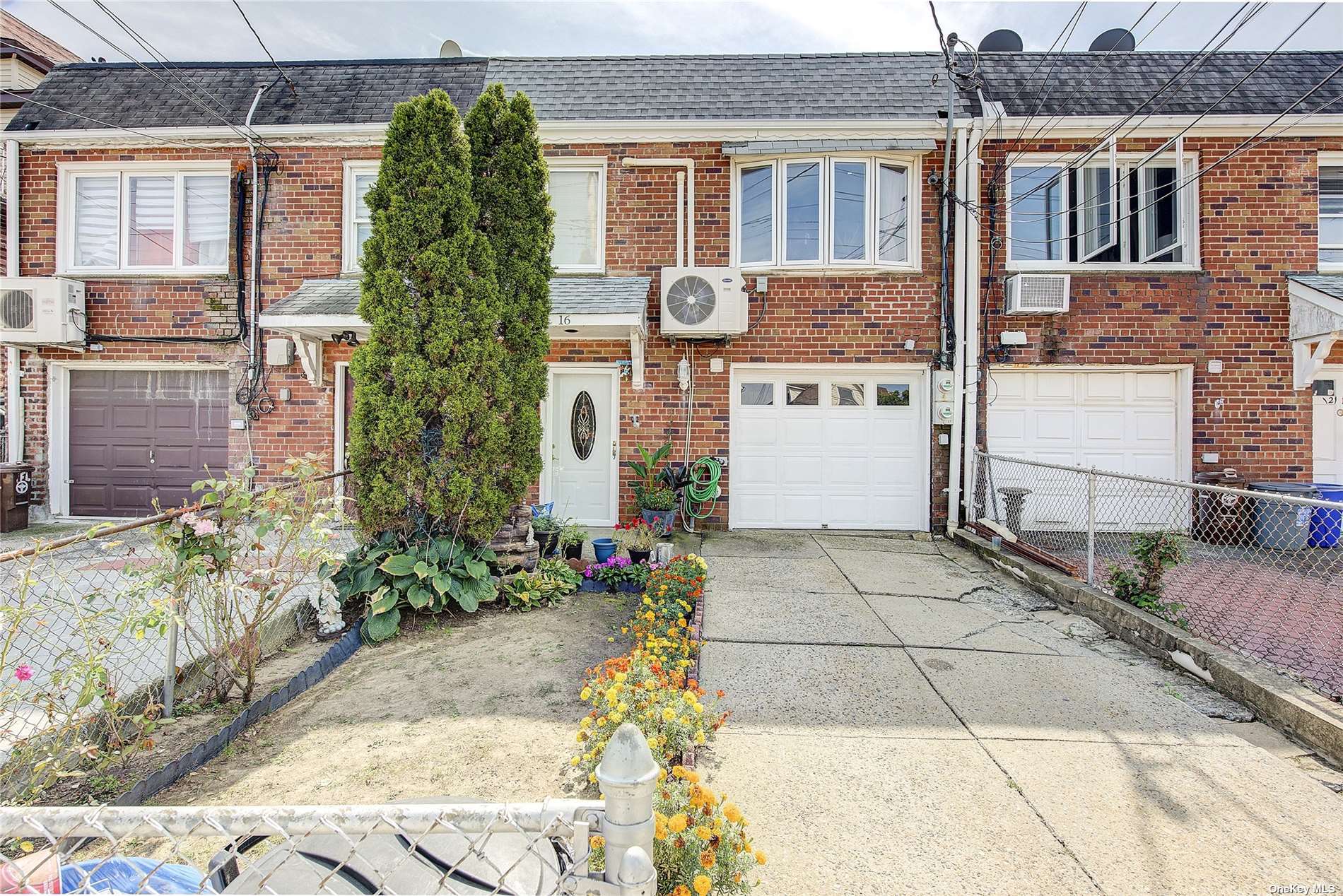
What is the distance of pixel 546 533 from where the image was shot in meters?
5.89

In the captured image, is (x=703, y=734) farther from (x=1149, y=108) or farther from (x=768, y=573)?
(x=1149, y=108)

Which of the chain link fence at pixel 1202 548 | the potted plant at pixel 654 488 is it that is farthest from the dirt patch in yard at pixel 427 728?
the chain link fence at pixel 1202 548

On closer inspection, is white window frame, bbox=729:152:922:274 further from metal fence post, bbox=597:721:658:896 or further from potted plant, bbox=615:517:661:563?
metal fence post, bbox=597:721:658:896

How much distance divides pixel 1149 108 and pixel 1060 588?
21.0ft

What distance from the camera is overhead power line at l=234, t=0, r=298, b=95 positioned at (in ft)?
22.0

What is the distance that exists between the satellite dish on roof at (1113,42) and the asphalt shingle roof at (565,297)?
7.90 m

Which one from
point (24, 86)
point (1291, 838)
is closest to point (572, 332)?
point (1291, 838)

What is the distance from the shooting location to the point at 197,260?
8102 mm

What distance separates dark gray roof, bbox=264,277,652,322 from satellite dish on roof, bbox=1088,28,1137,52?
7.91 m

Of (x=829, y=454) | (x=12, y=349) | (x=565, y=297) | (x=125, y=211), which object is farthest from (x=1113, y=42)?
(x=12, y=349)

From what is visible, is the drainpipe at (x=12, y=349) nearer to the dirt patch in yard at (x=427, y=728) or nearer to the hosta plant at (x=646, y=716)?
the dirt patch in yard at (x=427, y=728)

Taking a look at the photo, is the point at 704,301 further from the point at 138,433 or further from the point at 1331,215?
the point at 1331,215

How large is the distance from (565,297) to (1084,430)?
6.59 metres

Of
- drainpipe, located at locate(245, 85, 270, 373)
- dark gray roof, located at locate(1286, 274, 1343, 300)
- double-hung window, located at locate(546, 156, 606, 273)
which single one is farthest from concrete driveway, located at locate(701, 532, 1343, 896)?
drainpipe, located at locate(245, 85, 270, 373)
